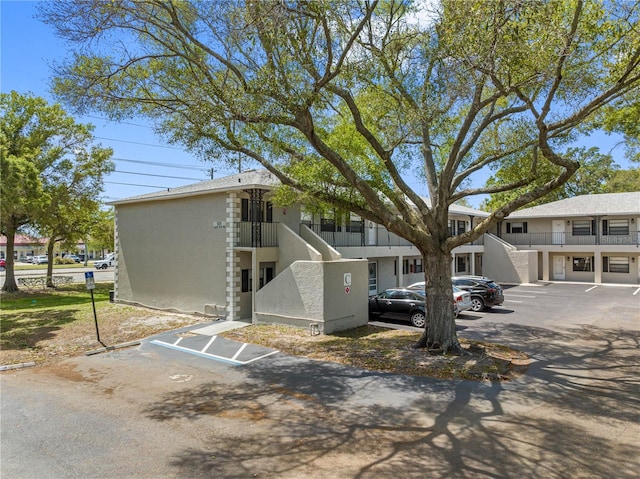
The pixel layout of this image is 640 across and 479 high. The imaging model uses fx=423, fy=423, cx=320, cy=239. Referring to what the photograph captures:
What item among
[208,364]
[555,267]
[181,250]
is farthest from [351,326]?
[555,267]

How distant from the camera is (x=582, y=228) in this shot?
32906 mm

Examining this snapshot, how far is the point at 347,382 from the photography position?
31.3ft

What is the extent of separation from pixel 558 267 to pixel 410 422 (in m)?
32.0

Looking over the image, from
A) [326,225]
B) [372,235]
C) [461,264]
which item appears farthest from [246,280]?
[461,264]

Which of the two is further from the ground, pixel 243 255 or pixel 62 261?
pixel 243 255

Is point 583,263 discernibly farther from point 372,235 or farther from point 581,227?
point 372,235

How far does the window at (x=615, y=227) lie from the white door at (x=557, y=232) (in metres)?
2.75

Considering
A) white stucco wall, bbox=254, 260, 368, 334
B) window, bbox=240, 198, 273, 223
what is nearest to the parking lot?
white stucco wall, bbox=254, 260, 368, 334

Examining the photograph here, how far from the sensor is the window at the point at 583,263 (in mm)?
32688

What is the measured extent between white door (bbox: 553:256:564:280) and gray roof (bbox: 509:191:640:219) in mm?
3702

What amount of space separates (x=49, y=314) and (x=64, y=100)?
11.2 m

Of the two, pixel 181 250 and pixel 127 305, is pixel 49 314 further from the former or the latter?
pixel 181 250

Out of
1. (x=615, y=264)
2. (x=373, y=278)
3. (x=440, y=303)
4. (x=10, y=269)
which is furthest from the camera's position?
(x=615, y=264)

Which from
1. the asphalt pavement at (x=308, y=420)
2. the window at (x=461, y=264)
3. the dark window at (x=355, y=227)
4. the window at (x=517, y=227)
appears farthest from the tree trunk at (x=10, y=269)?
the window at (x=517, y=227)
